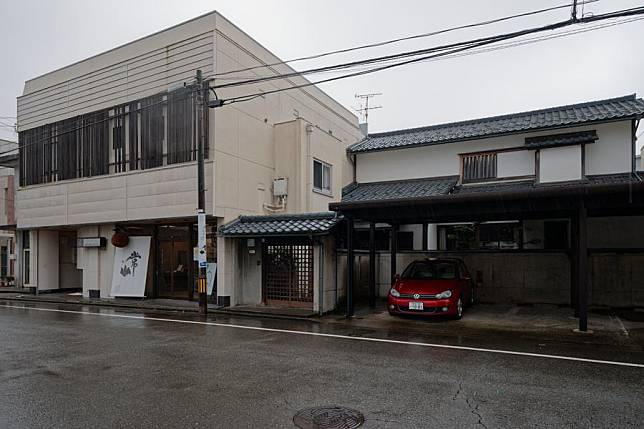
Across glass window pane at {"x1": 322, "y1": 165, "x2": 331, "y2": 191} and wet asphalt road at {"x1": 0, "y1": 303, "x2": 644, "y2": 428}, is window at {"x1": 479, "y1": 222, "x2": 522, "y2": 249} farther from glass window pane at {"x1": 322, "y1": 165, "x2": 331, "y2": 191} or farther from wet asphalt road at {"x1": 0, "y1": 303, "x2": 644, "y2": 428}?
wet asphalt road at {"x1": 0, "y1": 303, "x2": 644, "y2": 428}

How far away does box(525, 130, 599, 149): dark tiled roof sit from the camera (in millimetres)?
12953

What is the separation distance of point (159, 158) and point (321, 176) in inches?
232

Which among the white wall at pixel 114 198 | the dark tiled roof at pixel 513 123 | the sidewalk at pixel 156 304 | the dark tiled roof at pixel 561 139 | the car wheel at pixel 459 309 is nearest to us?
the car wheel at pixel 459 309

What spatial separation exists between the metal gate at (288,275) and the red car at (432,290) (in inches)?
105

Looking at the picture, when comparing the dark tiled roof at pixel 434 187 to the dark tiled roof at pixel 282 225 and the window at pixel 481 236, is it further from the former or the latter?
the window at pixel 481 236

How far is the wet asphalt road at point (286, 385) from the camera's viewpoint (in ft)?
15.0

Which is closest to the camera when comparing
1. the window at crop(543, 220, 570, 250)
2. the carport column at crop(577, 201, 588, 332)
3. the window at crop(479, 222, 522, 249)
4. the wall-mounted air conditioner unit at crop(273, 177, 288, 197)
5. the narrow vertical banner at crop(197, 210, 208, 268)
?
the carport column at crop(577, 201, 588, 332)

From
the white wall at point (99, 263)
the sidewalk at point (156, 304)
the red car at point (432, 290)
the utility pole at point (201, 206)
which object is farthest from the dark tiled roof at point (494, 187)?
the white wall at point (99, 263)

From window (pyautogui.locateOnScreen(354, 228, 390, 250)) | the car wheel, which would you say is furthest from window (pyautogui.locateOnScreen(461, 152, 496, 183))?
the car wheel

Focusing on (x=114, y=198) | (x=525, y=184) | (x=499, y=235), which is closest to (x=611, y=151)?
(x=525, y=184)

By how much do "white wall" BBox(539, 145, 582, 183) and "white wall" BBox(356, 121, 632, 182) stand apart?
40mm

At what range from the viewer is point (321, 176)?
56.3 ft

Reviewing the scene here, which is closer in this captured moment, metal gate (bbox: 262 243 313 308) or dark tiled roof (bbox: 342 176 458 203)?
metal gate (bbox: 262 243 313 308)

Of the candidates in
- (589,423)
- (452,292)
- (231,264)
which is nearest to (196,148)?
(231,264)
